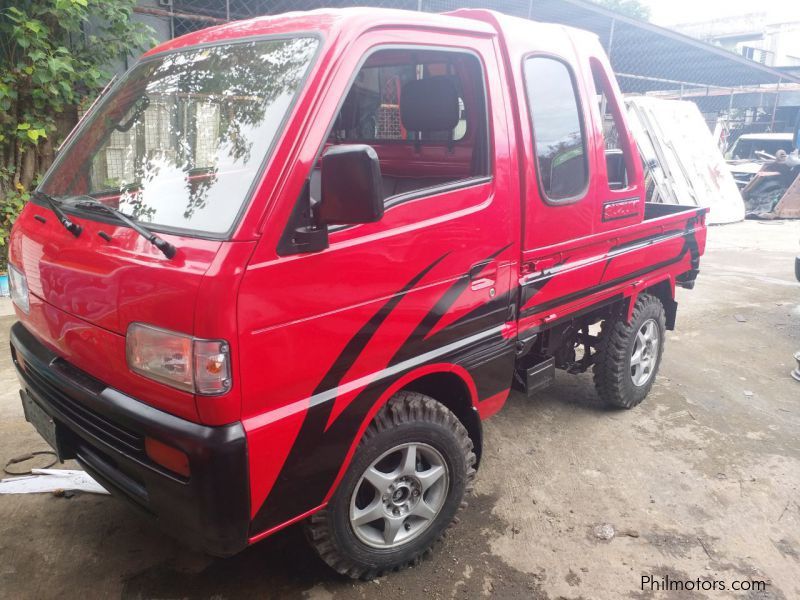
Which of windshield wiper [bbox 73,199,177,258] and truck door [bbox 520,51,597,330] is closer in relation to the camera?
windshield wiper [bbox 73,199,177,258]

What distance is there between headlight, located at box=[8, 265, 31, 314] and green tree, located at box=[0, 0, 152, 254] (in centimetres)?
425

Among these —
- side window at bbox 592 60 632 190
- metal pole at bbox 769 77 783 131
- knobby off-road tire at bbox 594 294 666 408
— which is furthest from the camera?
metal pole at bbox 769 77 783 131

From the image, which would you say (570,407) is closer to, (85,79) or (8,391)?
(8,391)

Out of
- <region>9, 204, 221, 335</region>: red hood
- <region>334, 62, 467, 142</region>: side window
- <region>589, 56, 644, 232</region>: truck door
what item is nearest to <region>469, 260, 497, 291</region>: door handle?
<region>334, 62, 467, 142</region>: side window

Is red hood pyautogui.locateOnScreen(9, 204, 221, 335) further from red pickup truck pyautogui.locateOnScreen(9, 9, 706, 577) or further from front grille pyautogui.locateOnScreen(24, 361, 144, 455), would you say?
front grille pyautogui.locateOnScreen(24, 361, 144, 455)

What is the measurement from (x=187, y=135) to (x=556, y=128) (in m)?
1.65

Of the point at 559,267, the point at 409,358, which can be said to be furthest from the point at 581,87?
the point at 409,358

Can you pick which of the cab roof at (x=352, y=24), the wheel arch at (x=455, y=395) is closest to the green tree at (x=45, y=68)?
the cab roof at (x=352, y=24)

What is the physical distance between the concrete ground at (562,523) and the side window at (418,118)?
1522mm

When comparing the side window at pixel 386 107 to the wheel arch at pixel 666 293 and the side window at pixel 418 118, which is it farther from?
the wheel arch at pixel 666 293

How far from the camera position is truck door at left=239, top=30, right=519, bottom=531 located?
1.75m

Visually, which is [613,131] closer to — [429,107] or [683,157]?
[429,107]

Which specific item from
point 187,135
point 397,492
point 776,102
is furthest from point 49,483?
point 776,102

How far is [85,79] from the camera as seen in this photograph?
6.14m
